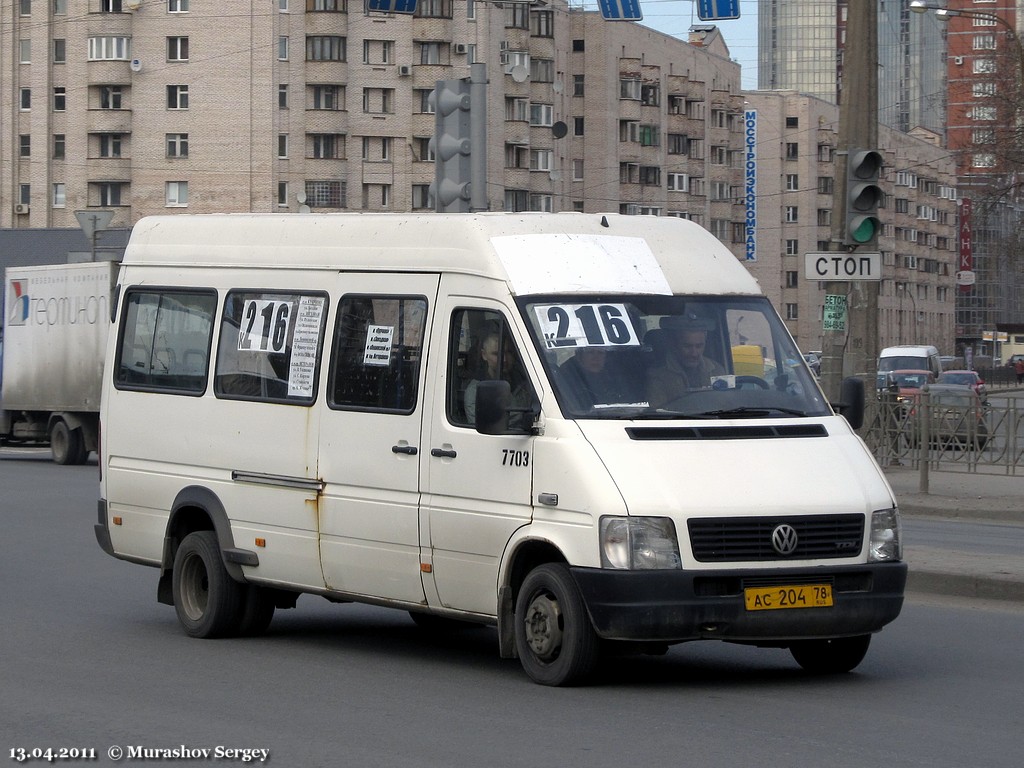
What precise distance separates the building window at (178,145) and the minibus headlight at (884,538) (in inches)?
2910

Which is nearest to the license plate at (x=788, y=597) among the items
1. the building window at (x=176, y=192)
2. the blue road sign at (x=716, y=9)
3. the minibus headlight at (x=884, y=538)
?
the minibus headlight at (x=884, y=538)

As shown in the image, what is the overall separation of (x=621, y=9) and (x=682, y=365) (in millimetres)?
19551

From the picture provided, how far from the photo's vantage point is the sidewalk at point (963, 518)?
11984mm

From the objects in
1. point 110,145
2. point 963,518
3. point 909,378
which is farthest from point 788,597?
point 110,145

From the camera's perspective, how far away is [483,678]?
28.9 feet

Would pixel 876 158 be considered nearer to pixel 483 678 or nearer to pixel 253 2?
pixel 483 678

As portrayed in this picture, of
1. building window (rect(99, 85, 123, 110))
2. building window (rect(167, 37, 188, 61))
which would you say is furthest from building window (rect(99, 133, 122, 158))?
building window (rect(167, 37, 188, 61))

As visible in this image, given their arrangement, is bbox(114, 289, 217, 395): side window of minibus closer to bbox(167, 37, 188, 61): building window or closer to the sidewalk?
the sidewalk

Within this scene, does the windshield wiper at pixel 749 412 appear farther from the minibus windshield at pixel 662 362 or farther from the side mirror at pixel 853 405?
the side mirror at pixel 853 405

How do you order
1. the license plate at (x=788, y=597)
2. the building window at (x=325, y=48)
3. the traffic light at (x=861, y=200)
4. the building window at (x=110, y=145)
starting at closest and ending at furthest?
the license plate at (x=788, y=597) → the traffic light at (x=861, y=200) → the building window at (x=110, y=145) → the building window at (x=325, y=48)

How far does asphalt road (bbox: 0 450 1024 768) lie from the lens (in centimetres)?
691

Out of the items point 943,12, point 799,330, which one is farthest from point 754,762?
point 799,330

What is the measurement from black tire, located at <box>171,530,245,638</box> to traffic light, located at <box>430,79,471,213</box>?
5.80 meters

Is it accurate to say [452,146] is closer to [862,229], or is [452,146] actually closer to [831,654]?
[862,229]
